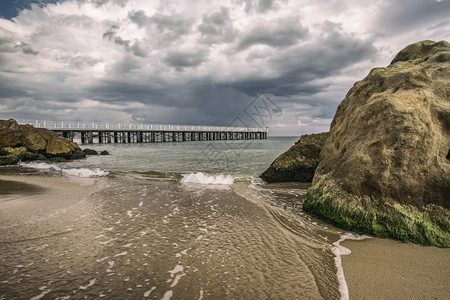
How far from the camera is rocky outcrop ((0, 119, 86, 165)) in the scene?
64.3 ft

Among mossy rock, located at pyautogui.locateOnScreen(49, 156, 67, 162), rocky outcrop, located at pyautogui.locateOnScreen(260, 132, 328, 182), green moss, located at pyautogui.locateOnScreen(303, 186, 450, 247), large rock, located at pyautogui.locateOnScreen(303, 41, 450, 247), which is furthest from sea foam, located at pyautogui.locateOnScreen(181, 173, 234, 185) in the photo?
mossy rock, located at pyautogui.locateOnScreen(49, 156, 67, 162)

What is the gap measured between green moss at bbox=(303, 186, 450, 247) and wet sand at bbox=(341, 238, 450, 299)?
0.17m

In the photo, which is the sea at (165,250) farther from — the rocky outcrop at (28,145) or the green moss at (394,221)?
the rocky outcrop at (28,145)

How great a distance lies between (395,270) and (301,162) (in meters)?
7.24

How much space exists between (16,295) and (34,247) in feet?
4.80

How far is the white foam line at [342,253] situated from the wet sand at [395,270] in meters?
0.06

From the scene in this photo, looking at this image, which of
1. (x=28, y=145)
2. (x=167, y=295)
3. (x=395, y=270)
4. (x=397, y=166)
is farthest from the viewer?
(x=28, y=145)

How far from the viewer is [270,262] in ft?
12.0

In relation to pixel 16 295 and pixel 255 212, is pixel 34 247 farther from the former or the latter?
pixel 255 212

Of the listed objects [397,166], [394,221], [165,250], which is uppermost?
[397,166]

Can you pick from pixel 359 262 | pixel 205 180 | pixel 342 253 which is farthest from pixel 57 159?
pixel 359 262

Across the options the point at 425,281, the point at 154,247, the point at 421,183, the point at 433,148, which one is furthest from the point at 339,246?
the point at 154,247

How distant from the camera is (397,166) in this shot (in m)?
4.75

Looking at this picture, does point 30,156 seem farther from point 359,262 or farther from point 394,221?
point 394,221
